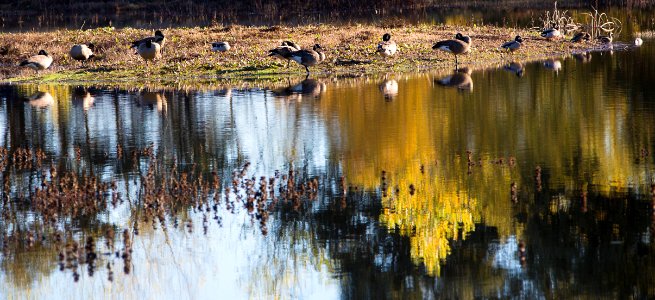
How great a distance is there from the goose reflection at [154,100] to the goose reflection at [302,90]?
309cm

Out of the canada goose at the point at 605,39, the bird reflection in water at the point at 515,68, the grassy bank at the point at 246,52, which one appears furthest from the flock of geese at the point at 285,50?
the canada goose at the point at 605,39

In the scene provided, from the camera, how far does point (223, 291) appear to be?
9.96 metres

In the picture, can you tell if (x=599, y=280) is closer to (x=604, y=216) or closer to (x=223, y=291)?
(x=604, y=216)

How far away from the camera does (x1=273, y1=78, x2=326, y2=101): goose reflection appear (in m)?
23.7

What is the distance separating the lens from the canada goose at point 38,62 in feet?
102

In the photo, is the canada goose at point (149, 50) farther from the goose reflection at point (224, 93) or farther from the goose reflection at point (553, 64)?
the goose reflection at point (553, 64)

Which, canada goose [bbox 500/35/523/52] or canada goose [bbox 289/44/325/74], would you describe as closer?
canada goose [bbox 289/44/325/74]

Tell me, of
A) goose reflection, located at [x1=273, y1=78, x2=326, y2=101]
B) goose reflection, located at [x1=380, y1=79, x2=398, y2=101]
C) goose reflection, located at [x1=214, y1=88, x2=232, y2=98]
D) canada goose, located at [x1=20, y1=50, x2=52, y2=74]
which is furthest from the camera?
canada goose, located at [x1=20, y1=50, x2=52, y2=74]

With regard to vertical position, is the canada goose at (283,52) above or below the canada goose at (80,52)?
below

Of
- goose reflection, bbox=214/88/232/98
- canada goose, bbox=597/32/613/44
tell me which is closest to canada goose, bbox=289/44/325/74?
goose reflection, bbox=214/88/232/98

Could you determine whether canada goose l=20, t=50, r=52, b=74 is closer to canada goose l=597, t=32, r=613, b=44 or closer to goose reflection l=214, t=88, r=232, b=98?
goose reflection l=214, t=88, r=232, b=98

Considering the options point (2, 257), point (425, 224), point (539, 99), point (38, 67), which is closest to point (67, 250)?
point (2, 257)

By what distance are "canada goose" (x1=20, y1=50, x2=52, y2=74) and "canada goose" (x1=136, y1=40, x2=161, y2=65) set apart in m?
3.57

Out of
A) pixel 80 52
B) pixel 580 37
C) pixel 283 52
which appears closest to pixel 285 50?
pixel 283 52
